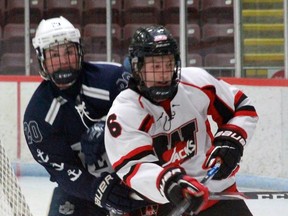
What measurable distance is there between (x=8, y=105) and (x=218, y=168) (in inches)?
150

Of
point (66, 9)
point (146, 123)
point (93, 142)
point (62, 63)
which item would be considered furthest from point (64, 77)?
point (66, 9)

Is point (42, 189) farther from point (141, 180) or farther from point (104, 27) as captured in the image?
point (141, 180)

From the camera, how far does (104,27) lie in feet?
20.7

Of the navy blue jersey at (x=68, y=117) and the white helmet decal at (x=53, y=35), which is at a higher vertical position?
the white helmet decal at (x=53, y=35)

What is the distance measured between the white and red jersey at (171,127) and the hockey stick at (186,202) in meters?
0.04

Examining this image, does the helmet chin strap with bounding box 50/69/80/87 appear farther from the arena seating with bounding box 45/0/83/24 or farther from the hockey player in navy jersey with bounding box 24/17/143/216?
the arena seating with bounding box 45/0/83/24

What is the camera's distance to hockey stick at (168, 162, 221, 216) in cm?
201

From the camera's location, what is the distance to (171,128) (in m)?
2.21

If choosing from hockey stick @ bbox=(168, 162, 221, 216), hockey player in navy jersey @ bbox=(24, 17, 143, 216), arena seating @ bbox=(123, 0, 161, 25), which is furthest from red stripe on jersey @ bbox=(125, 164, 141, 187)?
arena seating @ bbox=(123, 0, 161, 25)

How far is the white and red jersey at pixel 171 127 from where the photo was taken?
211cm

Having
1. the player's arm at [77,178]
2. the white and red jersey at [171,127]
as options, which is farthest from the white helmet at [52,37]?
the white and red jersey at [171,127]

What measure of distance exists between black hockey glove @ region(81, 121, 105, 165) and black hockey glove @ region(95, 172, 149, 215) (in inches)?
3.0

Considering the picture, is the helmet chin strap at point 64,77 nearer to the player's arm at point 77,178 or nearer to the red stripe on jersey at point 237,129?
the player's arm at point 77,178

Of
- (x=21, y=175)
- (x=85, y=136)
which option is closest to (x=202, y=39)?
(x=21, y=175)
